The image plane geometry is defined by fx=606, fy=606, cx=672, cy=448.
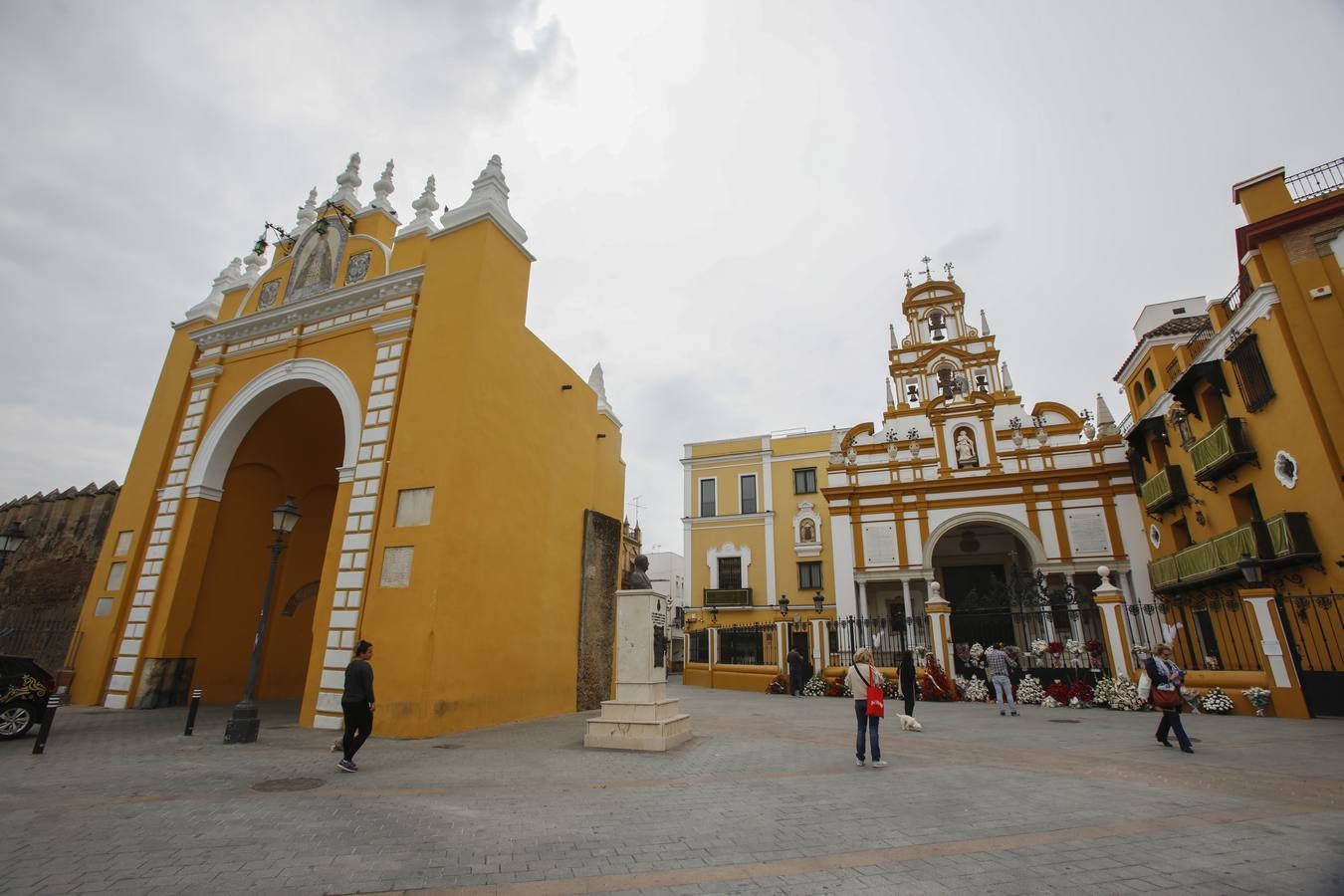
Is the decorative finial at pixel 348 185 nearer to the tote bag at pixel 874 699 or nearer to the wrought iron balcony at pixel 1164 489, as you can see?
the tote bag at pixel 874 699

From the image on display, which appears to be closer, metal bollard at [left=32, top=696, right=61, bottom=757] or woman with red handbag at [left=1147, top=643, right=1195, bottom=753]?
metal bollard at [left=32, top=696, right=61, bottom=757]

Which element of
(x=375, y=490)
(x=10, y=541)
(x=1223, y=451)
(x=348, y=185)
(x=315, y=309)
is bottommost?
(x=10, y=541)

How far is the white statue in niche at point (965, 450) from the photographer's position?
24000 mm

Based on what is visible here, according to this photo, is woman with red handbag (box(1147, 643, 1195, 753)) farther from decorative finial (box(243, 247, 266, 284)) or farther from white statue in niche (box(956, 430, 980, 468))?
decorative finial (box(243, 247, 266, 284))

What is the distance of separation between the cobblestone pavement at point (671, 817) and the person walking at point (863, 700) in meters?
0.25

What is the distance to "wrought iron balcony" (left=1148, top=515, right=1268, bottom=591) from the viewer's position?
13.9 m

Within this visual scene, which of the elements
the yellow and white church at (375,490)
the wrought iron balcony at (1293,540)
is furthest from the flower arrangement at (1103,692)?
the yellow and white church at (375,490)

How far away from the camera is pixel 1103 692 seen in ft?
47.7

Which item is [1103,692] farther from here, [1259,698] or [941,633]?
[941,633]

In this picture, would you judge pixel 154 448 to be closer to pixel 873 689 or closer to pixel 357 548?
pixel 357 548

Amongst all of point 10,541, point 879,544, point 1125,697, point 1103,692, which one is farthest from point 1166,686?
point 10,541

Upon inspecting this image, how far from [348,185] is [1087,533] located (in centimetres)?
2542

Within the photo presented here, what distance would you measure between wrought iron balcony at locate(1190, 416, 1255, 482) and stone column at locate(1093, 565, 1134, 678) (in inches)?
158

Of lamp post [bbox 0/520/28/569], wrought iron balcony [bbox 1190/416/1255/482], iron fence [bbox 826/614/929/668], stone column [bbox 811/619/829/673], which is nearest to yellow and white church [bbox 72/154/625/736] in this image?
lamp post [bbox 0/520/28/569]
